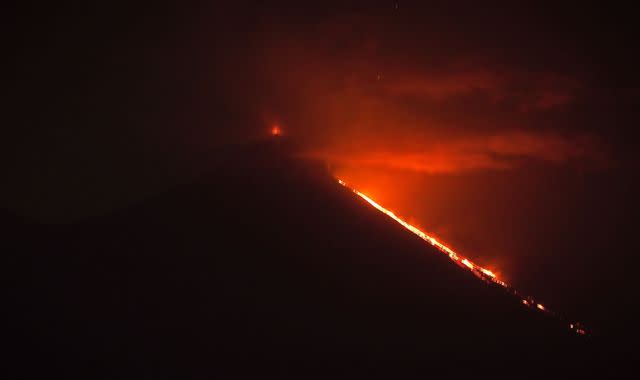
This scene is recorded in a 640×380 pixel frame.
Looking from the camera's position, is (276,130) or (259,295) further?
(276,130)

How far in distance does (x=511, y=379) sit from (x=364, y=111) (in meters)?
4.90

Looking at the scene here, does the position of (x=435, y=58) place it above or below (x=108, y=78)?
above

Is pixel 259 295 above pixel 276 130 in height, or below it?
below

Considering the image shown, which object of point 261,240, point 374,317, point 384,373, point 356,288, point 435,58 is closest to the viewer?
point 384,373

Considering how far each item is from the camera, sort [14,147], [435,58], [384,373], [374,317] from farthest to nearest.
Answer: [435,58] < [14,147] < [374,317] < [384,373]

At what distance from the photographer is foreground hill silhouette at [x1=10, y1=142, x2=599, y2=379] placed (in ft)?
19.2

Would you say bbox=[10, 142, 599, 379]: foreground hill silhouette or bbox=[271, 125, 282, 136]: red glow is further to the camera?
bbox=[271, 125, 282, 136]: red glow

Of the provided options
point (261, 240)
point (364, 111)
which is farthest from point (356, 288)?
point (364, 111)

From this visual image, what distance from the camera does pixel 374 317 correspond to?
22.8ft

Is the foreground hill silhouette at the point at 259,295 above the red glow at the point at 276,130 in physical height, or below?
below

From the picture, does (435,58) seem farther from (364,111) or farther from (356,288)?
(356,288)

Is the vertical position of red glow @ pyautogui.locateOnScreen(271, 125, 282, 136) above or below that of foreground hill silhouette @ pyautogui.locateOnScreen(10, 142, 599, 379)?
above

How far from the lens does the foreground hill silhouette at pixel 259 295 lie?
5.86 metres

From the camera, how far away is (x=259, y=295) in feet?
22.6
